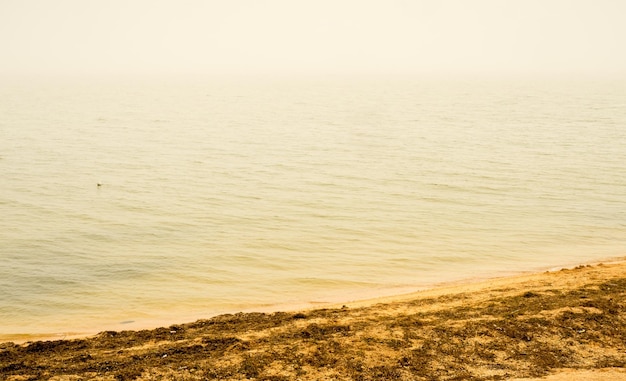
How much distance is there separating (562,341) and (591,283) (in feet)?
11.2

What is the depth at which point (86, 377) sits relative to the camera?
9117 millimetres

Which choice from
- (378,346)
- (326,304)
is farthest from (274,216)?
(378,346)

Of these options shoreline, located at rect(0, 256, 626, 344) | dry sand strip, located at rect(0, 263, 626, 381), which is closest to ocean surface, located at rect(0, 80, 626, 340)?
shoreline, located at rect(0, 256, 626, 344)

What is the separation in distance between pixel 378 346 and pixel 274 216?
536 inches

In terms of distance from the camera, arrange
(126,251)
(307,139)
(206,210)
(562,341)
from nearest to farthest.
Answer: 1. (562,341)
2. (126,251)
3. (206,210)
4. (307,139)

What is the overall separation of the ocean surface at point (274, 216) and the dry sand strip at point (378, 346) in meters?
3.38

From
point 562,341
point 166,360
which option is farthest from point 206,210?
point 562,341

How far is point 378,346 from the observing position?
1004 centimetres

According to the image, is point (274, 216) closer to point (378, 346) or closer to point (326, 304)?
point (326, 304)

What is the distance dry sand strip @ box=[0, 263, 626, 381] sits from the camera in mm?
9211

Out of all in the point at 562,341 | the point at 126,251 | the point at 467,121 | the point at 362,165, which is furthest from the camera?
the point at 467,121

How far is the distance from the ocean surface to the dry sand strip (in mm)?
3378

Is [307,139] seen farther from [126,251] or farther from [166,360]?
[166,360]

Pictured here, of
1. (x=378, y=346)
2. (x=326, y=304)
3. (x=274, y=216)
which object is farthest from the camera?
(x=274, y=216)
